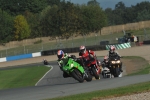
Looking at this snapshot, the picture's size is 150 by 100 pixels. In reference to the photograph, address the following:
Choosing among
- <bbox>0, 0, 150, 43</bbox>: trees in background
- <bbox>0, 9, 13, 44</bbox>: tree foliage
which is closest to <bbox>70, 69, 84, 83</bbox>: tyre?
<bbox>0, 0, 150, 43</bbox>: trees in background

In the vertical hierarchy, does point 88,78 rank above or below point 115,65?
below

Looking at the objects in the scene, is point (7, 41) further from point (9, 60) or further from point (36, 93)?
point (36, 93)

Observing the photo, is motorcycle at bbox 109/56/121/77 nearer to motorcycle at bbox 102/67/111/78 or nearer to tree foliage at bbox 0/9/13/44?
motorcycle at bbox 102/67/111/78

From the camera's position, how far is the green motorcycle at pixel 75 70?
62.0 feet

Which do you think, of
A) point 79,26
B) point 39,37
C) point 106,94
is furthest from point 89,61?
point 39,37

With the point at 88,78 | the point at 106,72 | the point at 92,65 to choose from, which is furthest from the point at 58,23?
the point at 88,78

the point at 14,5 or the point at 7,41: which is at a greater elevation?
the point at 14,5

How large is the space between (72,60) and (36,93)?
4004 mm

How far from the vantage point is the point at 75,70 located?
19.2m

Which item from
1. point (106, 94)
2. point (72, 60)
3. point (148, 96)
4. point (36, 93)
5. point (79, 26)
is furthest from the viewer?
point (79, 26)

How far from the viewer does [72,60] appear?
1902cm

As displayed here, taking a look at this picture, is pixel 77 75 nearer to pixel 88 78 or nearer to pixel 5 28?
pixel 88 78

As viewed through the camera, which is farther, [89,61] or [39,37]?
[39,37]

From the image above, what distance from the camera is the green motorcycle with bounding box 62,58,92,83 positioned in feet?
62.0
